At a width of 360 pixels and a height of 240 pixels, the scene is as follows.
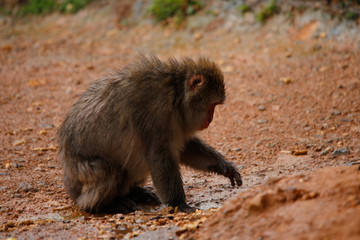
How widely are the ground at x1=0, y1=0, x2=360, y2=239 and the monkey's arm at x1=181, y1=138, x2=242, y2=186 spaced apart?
271mm

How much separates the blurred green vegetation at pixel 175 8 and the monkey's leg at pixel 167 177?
7495 mm

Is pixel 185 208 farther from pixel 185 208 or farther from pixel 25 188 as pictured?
pixel 25 188

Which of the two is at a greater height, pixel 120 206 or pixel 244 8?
pixel 244 8

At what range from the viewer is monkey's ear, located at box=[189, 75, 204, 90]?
17.3 ft

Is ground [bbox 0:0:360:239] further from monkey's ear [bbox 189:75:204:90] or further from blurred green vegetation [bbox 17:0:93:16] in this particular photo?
monkey's ear [bbox 189:75:204:90]

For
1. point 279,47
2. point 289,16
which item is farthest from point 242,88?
point 289,16

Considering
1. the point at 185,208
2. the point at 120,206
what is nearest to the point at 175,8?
the point at 120,206

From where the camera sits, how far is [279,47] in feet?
32.9

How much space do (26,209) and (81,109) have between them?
51.7 inches

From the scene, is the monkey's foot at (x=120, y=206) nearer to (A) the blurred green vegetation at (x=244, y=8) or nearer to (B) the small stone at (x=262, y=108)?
(B) the small stone at (x=262, y=108)

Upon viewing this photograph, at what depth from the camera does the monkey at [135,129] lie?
201 inches

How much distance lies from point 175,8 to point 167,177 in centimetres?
792

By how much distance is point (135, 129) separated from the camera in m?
5.20

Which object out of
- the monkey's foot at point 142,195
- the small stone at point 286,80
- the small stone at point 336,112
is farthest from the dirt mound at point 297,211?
the small stone at point 286,80
